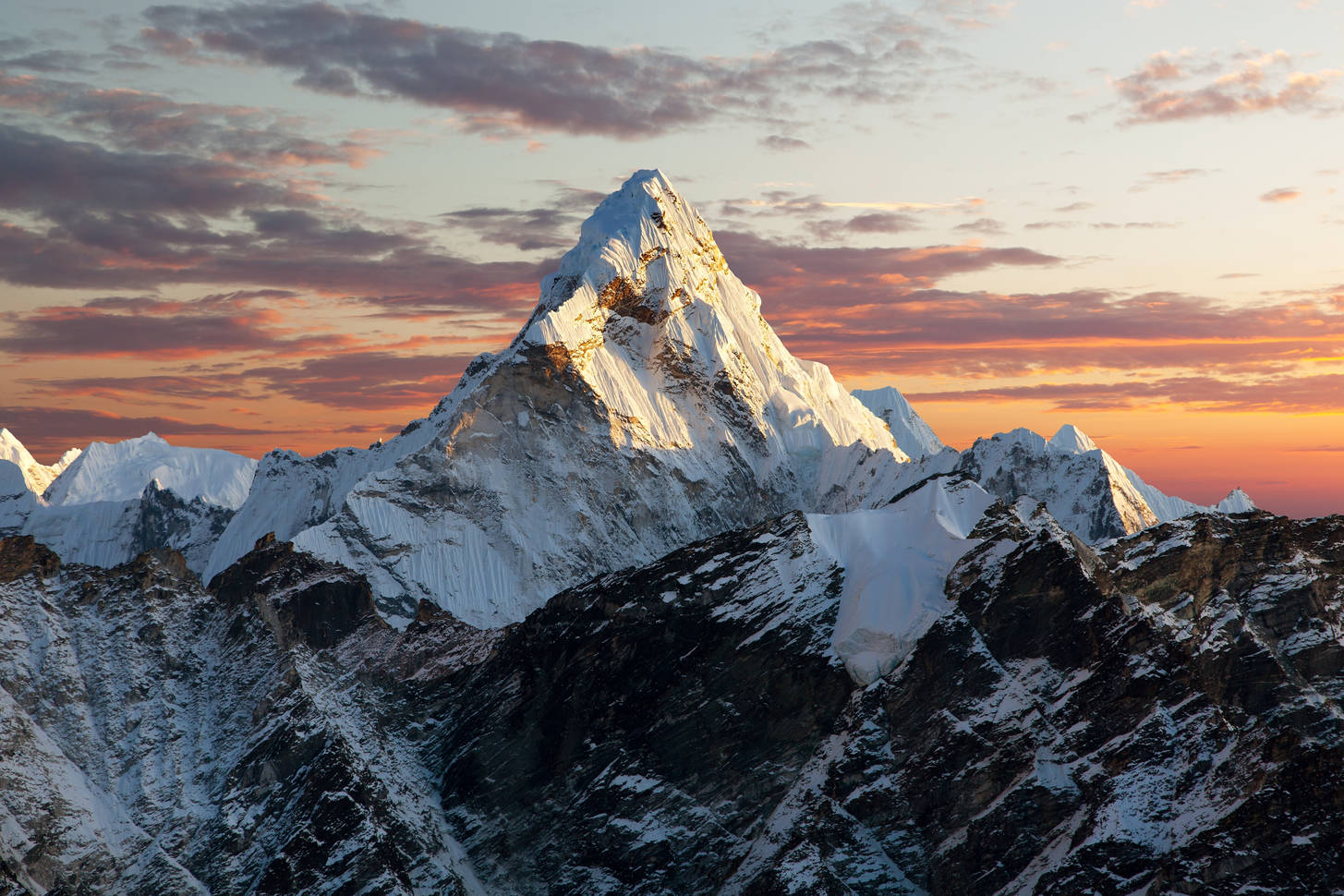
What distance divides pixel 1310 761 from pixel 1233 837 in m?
12.6

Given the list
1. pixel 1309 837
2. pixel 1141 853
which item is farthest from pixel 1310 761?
pixel 1141 853

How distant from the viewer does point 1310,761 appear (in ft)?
640

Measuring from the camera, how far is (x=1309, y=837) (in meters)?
190

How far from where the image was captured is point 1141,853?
200 m

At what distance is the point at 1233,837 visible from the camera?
194 meters

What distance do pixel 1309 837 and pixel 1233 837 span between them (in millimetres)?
8124

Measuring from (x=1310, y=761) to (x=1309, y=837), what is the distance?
9.12 m

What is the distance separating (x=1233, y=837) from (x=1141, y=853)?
11.1m

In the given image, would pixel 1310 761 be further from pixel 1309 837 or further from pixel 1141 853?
pixel 1141 853
